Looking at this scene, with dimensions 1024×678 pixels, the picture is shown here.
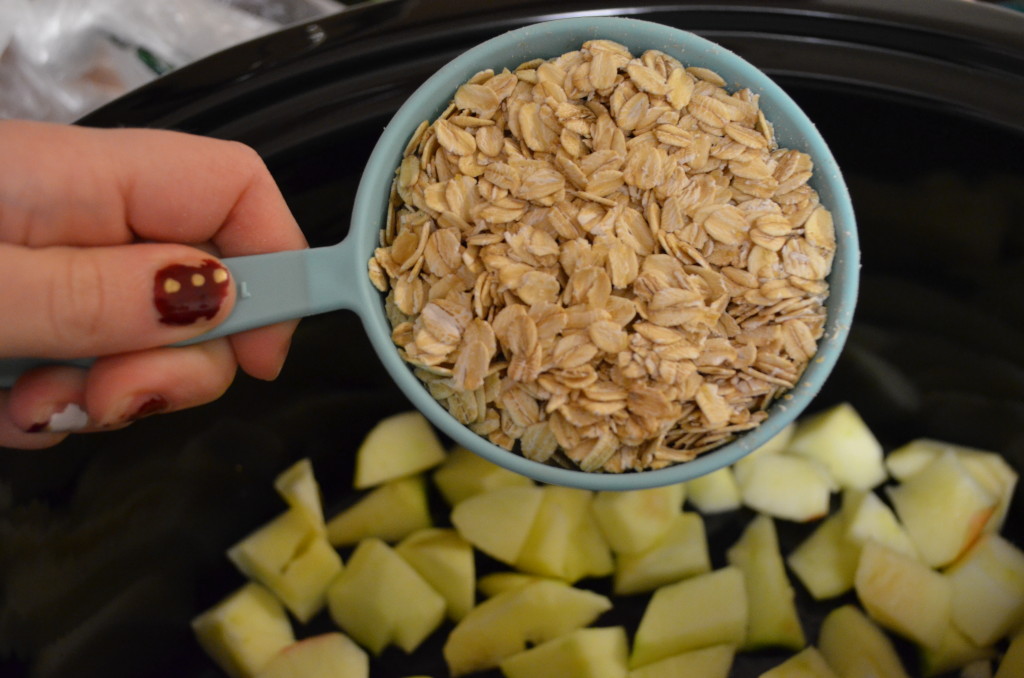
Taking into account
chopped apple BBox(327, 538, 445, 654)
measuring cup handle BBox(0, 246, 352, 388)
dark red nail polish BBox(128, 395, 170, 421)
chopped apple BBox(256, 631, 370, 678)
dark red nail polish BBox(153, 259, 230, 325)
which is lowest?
chopped apple BBox(256, 631, 370, 678)

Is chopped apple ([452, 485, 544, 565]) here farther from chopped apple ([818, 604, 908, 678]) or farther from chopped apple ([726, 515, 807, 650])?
chopped apple ([818, 604, 908, 678])

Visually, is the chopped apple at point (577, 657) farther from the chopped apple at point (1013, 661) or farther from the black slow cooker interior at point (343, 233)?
the chopped apple at point (1013, 661)

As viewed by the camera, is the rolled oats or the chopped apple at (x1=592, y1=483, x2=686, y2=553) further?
the chopped apple at (x1=592, y1=483, x2=686, y2=553)

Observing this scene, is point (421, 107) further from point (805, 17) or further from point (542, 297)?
point (805, 17)

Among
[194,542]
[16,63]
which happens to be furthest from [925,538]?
[16,63]

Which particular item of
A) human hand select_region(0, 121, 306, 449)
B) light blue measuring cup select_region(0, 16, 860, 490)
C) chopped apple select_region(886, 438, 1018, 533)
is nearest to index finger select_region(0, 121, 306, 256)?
human hand select_region(0, 121, 306, 449)
